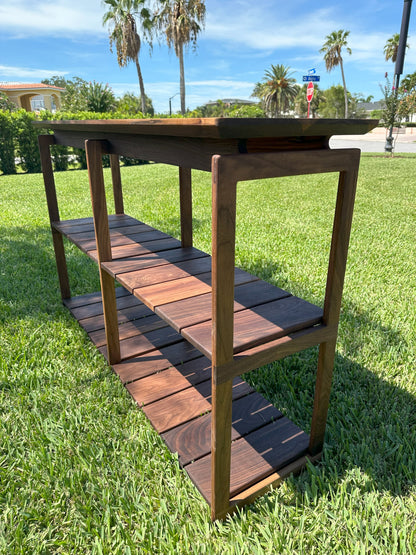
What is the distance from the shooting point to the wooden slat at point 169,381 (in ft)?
7.38

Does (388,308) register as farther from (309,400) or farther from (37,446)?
(37,446)

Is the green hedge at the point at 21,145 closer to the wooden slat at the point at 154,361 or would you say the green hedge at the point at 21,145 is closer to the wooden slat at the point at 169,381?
the wooden slat at the point at 154,361

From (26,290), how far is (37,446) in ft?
6.70

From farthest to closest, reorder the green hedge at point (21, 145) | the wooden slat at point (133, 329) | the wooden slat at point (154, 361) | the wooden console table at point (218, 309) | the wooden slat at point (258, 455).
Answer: the green hedge at point (21, 145) → the wooden slat at point (133, 329) → the wooden slat at point (154, 361) → the wooden slat at point (258, 455) → the wooden console table at point (218, 309)

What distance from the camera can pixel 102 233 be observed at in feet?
7.46

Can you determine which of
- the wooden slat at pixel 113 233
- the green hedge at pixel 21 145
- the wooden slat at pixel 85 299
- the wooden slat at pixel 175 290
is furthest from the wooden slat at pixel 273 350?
the green hedge at pixel 21 145

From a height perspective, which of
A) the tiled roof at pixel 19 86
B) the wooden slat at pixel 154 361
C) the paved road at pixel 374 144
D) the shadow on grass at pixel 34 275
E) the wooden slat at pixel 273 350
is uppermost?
the tiled roof at pixel 19 86

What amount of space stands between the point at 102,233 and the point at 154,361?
0.93 metres

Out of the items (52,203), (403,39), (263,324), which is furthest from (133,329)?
(403,39)

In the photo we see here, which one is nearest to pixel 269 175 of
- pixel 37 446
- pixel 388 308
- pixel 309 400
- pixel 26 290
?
pixel 309 400

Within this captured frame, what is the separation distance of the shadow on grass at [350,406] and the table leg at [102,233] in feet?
3.02

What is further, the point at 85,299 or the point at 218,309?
the point at 85,299

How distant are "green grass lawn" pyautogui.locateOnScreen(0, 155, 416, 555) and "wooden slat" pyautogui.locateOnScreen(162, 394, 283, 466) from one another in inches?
2.7

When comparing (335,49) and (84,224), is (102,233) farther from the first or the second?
(335,49)
